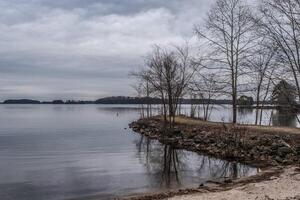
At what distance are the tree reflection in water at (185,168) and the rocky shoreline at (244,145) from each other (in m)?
1.11

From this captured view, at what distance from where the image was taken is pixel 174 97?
45.7 metres

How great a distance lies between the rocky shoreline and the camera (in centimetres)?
2420

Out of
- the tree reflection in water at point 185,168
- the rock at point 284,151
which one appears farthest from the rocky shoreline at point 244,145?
the tree reflection in water at point 185,168

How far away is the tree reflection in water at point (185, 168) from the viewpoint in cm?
2048

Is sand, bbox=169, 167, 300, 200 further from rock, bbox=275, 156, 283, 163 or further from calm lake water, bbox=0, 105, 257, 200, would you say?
rock, bbox=275, 156, 283, 163

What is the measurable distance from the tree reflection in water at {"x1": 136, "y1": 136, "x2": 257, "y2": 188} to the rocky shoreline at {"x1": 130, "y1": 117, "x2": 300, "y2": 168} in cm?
111

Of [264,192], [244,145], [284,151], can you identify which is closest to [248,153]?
[244,145]

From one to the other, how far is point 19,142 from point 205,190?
28896mm

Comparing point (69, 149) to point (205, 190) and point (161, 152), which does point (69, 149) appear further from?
point (205, 190)

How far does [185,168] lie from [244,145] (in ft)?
18.2

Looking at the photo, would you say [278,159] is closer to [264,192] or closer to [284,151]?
[284,151]

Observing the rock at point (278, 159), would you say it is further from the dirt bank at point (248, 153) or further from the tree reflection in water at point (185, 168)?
the tree reflection in water at point (185, 168)

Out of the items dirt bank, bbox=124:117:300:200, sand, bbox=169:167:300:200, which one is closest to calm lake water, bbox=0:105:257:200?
dirt bank, bbox=124:117:300:200

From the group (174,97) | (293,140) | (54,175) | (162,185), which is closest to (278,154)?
(293,140)
